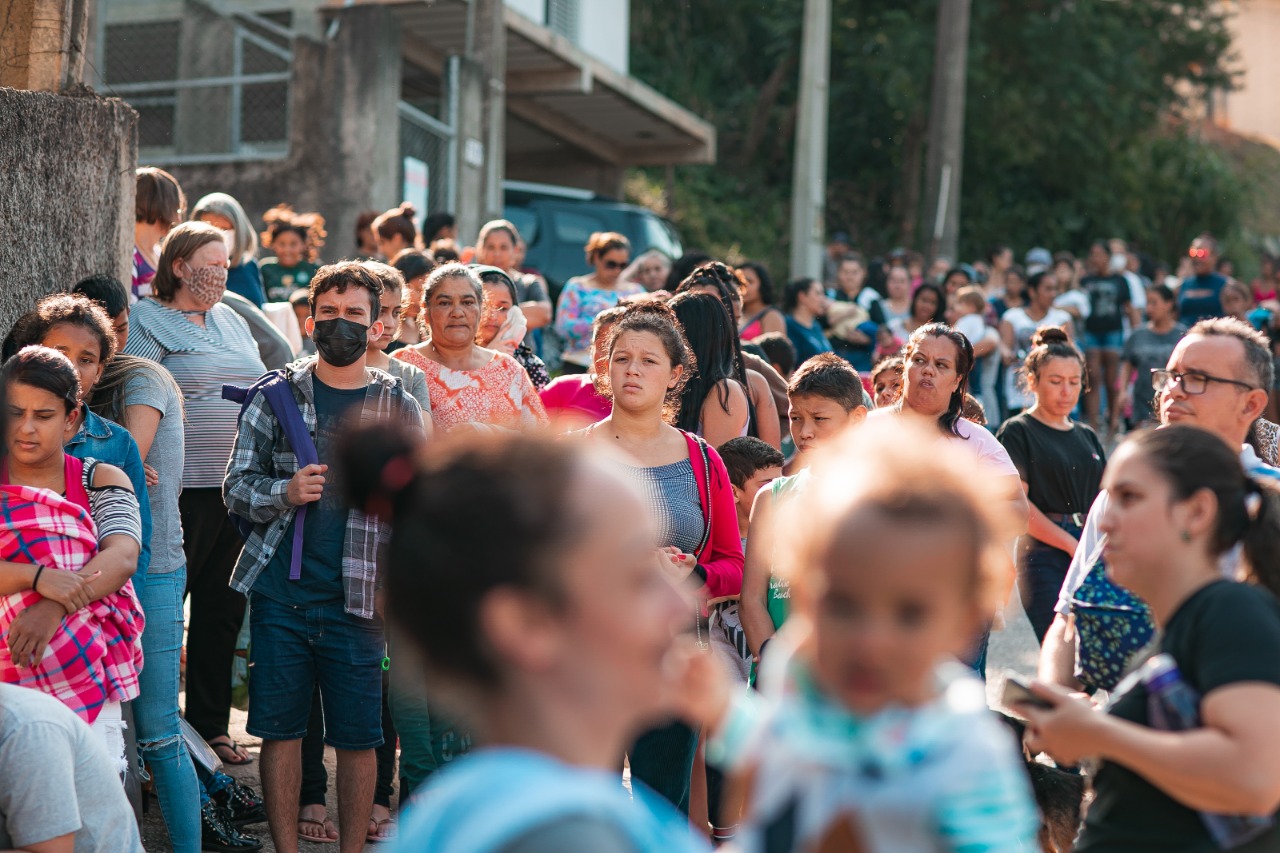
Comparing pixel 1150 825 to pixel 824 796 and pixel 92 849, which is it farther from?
pixel 92 849


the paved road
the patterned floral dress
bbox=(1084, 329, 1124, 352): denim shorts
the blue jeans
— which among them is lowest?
the paved road

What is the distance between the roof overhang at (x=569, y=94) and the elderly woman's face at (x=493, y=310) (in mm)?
9587

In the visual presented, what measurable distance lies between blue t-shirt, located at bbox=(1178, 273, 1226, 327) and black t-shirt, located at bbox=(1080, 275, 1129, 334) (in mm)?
653

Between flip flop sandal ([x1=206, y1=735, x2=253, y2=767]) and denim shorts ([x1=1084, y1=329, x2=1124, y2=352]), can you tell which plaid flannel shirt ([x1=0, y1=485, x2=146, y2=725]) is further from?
denim shorts ([x1=1084, y1=329, x2=1124, y2=352])

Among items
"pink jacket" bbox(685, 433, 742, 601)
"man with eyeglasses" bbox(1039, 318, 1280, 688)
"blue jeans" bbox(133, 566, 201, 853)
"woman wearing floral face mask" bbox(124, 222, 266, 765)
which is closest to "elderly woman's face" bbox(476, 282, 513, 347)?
"woman wearing floral face mask" bbox(124, 222, 266, 765)

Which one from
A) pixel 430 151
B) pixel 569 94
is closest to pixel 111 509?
pixel 430 151

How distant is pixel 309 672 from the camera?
4.92 m

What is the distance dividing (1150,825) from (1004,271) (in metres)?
14.8

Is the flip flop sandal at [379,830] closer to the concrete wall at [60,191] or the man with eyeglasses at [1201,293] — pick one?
the concrete wall at [60,191]

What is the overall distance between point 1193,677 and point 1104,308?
46.8ft

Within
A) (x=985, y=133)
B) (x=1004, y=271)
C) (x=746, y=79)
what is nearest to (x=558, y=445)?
(x=1004, y=271)

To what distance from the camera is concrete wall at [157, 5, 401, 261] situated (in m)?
14.7

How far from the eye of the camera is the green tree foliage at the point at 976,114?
1044 inches

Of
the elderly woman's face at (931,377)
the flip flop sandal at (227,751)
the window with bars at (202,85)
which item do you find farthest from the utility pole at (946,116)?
the flip flop sandal at (227,751)
